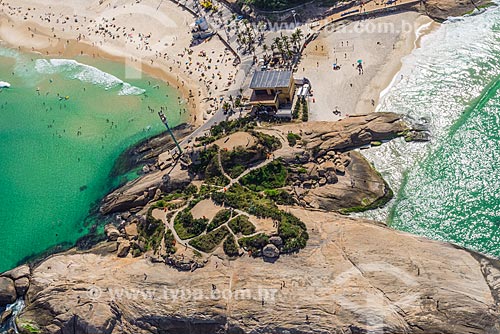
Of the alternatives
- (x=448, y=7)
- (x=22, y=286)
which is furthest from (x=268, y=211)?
(x=448, y=7)

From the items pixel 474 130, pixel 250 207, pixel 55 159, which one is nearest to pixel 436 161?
pixel 474 130

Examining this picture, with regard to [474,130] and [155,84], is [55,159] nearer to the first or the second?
[155,84]

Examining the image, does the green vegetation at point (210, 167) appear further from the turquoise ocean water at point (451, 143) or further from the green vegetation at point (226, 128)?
the turquoise ocean water at point (451, 143)

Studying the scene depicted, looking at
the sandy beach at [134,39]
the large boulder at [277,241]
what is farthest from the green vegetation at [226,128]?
the large boulder at [277,241]

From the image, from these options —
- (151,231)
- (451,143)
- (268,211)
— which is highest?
(451,143)

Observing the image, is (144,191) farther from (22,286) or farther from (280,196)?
(280,196)

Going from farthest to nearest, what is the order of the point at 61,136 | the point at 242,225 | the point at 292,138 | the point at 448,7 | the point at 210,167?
the point at 448,7, the point at 61,136, the point at 292,138, the point at 210,167, the point at 242,225

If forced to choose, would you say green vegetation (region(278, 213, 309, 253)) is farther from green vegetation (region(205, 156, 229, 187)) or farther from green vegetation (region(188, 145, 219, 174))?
green vegetation (region(188, 145, 219, 174))
